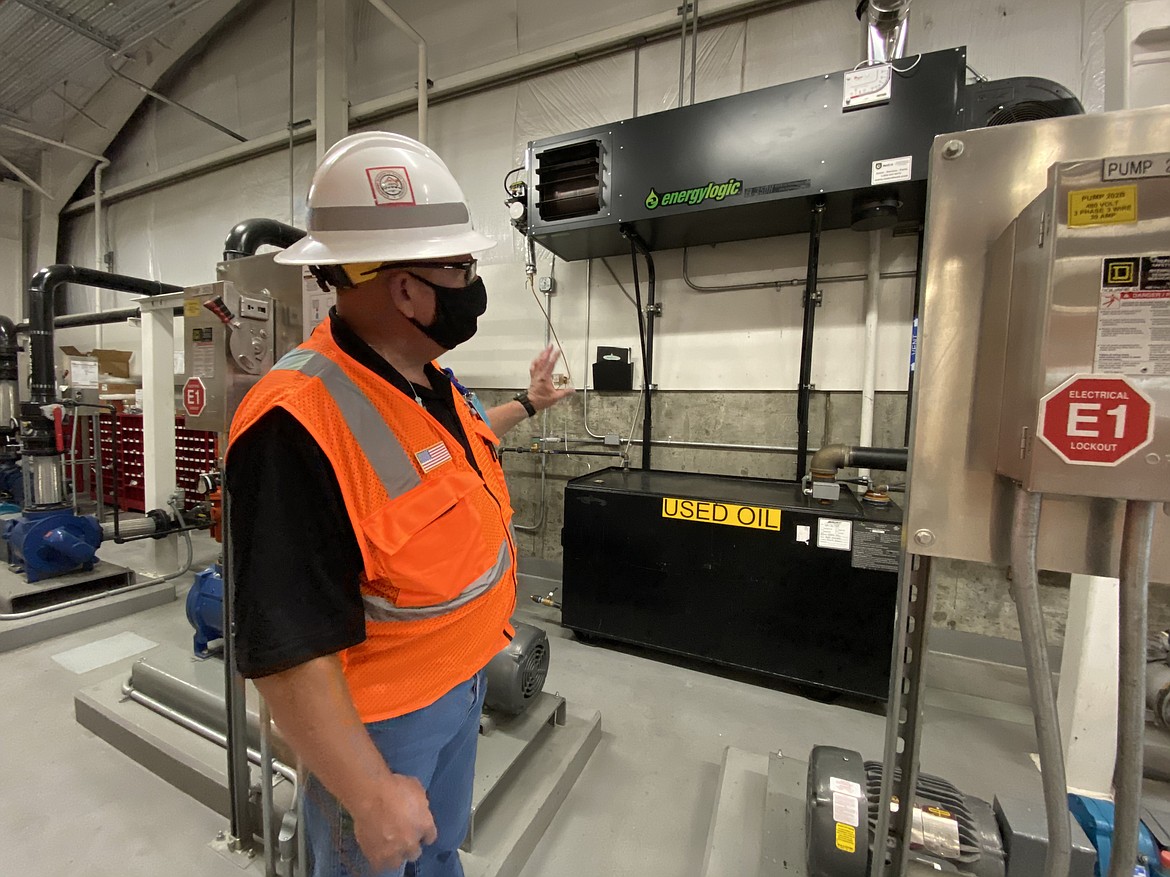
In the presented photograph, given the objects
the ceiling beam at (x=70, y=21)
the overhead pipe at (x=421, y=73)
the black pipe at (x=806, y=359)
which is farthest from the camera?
the overhead pipe at (x=421, y=73)

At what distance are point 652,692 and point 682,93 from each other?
9.95ft

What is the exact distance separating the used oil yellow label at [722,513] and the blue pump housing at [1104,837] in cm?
105

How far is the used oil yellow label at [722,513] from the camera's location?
189cm

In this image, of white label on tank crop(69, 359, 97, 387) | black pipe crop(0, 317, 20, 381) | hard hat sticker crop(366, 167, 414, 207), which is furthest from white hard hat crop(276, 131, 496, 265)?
black pipe crop(0, 317, 20, 381)

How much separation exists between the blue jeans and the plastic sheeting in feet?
7.06

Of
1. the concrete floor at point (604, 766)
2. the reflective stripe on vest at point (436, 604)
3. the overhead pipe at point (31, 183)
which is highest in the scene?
the overhead pipe at point (31, 183)

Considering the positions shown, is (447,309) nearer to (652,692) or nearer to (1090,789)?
(652,692)

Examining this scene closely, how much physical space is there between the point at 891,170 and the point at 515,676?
227 centimetres

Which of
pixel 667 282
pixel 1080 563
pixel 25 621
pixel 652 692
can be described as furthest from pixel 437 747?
pixel 25 621

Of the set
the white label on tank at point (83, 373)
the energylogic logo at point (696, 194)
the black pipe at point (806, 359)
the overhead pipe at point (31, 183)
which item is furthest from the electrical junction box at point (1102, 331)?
the overhead pipe at point (31, 183)

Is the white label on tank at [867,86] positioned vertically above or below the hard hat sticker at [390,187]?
above

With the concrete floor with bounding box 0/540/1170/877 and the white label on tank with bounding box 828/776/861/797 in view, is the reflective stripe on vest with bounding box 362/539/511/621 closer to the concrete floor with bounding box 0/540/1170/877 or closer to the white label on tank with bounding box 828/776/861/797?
the white label on tank with bounding box 828/776/861/797

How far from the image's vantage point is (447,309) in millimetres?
788

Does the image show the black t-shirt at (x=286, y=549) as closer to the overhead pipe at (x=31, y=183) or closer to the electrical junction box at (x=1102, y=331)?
the electrical junction box at (x=1102, y=331)
